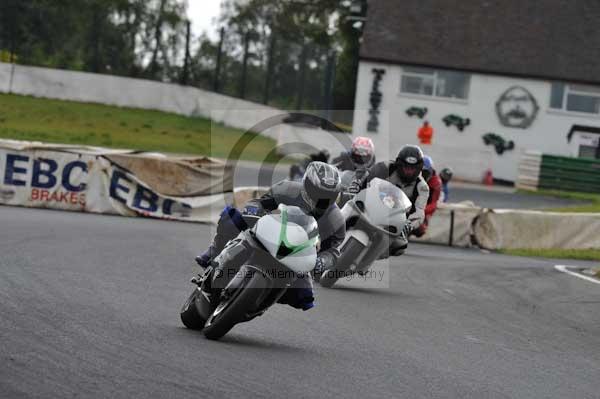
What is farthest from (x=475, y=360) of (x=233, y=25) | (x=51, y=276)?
(x=233, y=25)

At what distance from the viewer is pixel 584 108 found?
4491cm

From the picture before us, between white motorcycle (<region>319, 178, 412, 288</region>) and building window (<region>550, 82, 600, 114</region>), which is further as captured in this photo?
building window (<region>550, 82, 600, 114</region>)

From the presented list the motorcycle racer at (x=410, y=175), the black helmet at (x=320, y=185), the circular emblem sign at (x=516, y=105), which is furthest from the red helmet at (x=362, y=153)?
the circular emblem sign at (x=516, y=105)

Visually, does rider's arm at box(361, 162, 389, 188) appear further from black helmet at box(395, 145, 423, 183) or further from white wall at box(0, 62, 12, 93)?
white wall at box(0, 62, 12, 93)

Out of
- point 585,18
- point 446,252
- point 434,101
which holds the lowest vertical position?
point 446,252

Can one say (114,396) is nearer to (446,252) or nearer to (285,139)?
(446,252)

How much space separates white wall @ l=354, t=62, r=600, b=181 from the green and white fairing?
3628 cm

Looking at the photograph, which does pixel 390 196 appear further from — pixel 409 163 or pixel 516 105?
pixel 516 105

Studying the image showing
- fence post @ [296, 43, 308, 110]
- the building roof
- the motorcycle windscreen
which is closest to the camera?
the motorcycle windscreen

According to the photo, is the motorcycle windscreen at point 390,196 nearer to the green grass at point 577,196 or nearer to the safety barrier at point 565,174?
the green grass at point 577,196

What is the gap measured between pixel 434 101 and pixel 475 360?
3702 cm

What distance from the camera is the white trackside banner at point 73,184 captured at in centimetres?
1953

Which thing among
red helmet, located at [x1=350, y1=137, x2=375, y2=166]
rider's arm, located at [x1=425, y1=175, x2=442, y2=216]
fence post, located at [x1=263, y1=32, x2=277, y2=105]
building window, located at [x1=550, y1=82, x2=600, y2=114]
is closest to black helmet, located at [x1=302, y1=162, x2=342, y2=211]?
red helmet, located at [x1=350, y1=137, x2=375, y2=166]

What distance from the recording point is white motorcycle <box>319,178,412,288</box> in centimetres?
1188
